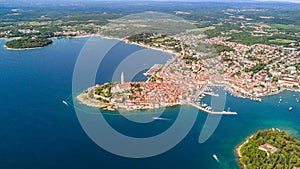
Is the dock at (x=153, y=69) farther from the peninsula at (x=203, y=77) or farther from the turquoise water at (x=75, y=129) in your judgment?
the turquoise water at (x=75, y=129)

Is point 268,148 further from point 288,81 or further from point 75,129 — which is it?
point 288,81

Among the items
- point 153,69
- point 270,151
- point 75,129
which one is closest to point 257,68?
point 153,69

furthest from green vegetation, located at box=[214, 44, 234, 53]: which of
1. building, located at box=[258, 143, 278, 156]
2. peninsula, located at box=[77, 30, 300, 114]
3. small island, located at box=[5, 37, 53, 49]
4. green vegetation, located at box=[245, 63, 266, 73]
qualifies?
small island, located at box=[5, 37, 53, 49]

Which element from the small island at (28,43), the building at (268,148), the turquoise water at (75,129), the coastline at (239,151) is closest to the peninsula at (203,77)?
the turquoise water at (75,129)

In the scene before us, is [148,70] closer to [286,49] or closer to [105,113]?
[105,113]

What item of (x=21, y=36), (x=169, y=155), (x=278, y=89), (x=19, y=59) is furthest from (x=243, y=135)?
(x=21, y=36)

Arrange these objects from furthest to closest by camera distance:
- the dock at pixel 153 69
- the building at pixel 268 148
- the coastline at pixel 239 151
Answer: the dock at pixel 153 69, the building at pixel 268 148, the coastline at pixel 239 151

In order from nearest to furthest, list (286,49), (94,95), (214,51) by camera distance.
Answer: (94,95) → (214,51) → (286,49)
